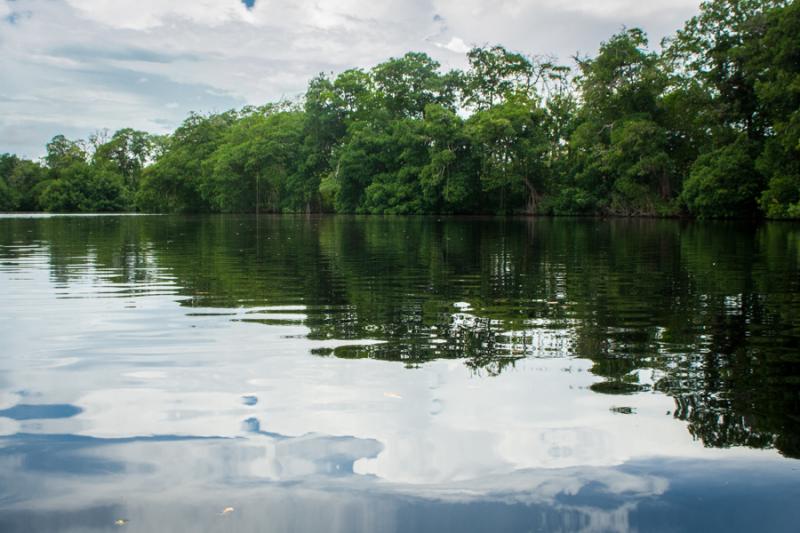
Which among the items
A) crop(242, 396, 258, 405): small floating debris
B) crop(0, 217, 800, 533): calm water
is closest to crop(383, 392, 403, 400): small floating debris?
crop(0, 217, 800, 533): calm water

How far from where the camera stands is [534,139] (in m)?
65.5

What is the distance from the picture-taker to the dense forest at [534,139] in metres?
48.5

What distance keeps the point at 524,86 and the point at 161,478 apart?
2821 inches

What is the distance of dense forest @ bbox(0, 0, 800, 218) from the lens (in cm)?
4850

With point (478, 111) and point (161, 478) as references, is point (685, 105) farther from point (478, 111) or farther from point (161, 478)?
point (161, 478)

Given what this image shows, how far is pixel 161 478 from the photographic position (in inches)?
148

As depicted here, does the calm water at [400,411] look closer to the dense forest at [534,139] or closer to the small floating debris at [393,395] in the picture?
the small floating debris at [393,395]

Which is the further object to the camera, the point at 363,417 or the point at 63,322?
the point at 63,322

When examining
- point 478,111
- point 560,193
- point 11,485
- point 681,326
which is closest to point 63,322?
point 11,485

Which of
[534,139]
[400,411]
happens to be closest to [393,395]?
[400,411]

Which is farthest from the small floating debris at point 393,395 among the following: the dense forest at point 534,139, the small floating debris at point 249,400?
the dense forest at point 534,139

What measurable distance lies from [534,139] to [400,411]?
6326 centimetres

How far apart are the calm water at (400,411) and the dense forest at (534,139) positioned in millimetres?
38494

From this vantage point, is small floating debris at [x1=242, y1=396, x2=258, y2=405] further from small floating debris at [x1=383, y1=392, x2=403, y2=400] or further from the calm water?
small floating debris at [x1=383, y1=392, x2=403, y2=400]
